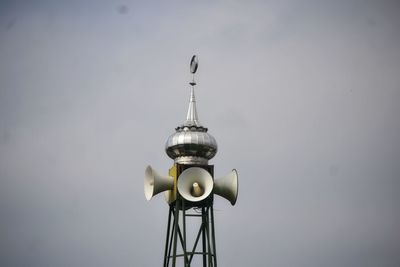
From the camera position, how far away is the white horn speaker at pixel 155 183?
1770 inches

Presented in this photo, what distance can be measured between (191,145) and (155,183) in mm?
2902

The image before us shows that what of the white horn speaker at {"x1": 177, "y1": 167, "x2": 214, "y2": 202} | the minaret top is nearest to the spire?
the minaret top

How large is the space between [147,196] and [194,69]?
8429 millimetres

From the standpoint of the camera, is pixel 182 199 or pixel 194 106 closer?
pixel 182 199

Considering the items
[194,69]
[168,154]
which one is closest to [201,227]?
[168,154]

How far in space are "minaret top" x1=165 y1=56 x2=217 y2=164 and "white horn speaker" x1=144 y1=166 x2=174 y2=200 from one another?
141cm

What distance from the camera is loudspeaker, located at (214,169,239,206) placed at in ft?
150

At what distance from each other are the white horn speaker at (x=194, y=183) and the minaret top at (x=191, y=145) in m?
1.19

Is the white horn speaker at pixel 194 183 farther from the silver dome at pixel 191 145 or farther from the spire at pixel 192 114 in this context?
the spire at pixel 192 114

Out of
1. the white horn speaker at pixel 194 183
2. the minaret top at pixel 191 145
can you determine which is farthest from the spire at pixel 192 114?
the white horn speaker at pixel 194 183

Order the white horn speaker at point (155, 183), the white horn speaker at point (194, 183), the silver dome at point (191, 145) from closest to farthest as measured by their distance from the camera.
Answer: the white horn speaker at point (194, 183) → the white horn speaker at point (155, 183) → the silver dome at point (191, 145)

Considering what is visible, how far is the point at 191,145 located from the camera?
1796 inches

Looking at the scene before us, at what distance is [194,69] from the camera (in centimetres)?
4919

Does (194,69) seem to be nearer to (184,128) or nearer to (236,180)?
(184,128)
